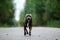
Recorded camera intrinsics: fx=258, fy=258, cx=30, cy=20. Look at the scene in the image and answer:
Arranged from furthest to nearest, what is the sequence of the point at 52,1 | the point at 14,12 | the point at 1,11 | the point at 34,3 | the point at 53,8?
1. the point at 14,12
2. the point at 1,11
3. the point at 34,3
4. the point at 53,8
5. the point at 52,1

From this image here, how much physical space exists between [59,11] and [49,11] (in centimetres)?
220

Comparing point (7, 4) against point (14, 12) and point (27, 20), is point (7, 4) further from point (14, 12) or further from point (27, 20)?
point (27, 20)

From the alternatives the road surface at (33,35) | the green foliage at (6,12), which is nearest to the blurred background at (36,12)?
the green foliage at (6,12)

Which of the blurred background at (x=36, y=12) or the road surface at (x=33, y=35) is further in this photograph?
the blurred background at (x=36, y=12)

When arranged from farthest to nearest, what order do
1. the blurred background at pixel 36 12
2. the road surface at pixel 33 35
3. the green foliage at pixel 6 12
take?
the green foliage at pixel 6 12 → the blurred background at pixel 36 12 → the road surface at pixel 33 35

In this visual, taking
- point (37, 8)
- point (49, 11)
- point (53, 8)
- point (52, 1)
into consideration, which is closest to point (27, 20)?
point (52, 1)

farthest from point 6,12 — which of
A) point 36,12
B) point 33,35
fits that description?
point 33,35

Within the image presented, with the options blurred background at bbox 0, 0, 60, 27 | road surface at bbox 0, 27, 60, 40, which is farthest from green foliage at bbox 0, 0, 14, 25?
road surface at bbox 0, 27, 60, 40

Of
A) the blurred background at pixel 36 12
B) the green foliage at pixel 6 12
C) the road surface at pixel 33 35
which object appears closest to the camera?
the road surface at pixel 33 35

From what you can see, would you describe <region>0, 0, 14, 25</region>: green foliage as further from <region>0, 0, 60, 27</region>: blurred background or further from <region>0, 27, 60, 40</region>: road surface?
<region>0, 27, 60, 40</region>: road surface

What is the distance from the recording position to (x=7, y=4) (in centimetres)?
3897

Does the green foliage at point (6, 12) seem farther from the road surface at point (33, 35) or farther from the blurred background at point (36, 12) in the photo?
the road surface at point (33, 35)

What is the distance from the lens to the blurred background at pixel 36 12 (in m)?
28.9

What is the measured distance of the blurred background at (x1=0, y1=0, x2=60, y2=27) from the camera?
2893cm
